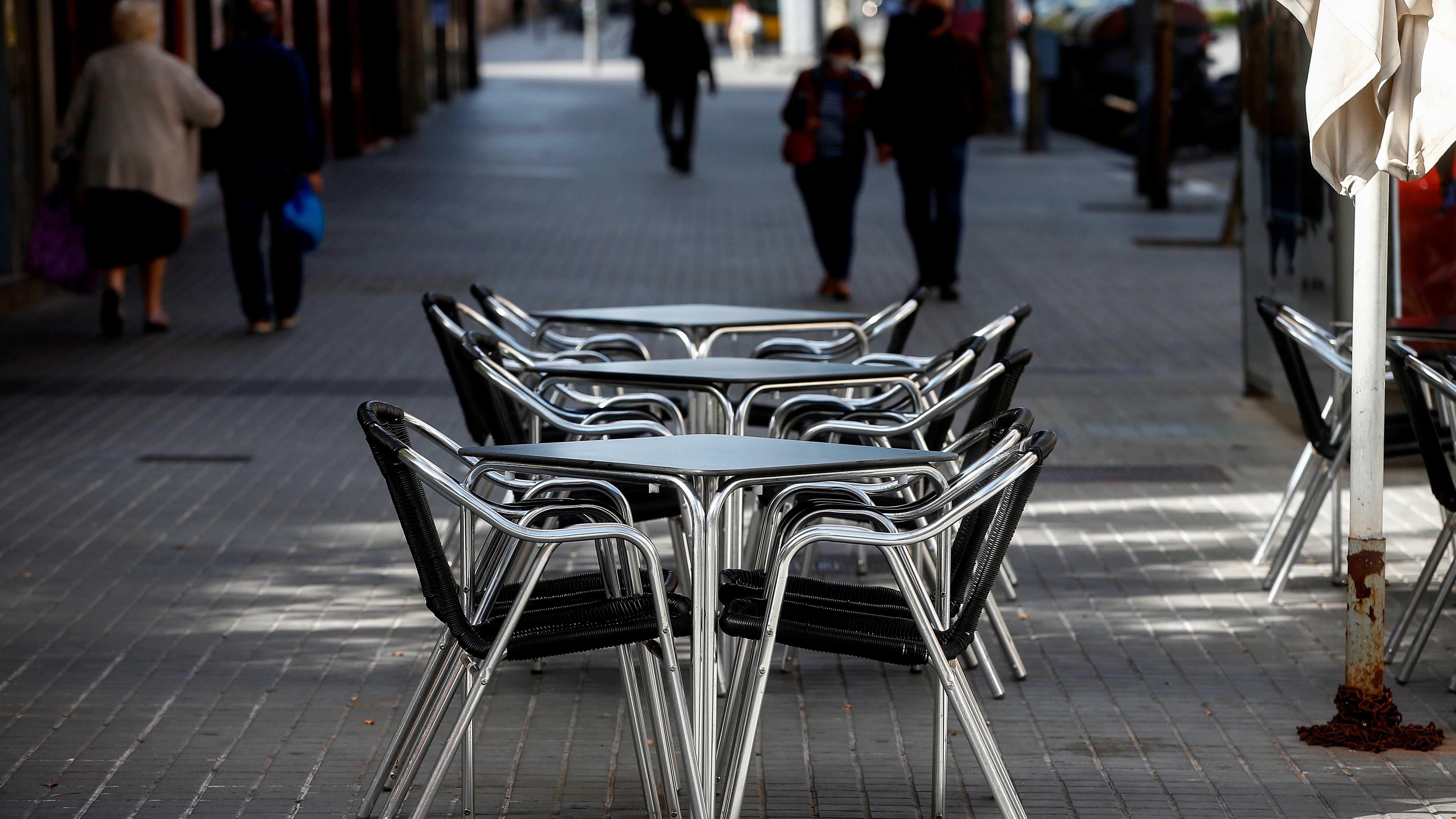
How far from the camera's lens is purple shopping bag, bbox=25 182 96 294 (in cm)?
1140

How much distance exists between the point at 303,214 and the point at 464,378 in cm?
594

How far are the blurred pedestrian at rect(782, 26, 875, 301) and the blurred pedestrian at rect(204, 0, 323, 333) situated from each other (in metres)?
3.24

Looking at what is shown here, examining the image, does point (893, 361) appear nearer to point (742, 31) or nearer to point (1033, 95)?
point (1033, 95)

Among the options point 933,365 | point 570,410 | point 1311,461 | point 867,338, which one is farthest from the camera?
point 867,338

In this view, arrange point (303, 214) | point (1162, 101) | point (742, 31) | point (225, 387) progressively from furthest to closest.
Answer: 1. point (742, 31)
2. point (1162, 101)
3. point (303, 214)
4. point (225, 387)

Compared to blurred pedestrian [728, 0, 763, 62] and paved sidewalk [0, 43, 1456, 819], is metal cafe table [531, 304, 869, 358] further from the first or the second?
blurred pedestrian [728, 0, 763, 62]

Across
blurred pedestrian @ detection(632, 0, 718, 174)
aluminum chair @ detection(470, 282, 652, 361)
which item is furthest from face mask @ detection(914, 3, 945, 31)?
blurred pedestrian @ detection(632, 0, 718, 174)

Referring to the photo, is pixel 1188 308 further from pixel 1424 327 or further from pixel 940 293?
pixel 1424 327

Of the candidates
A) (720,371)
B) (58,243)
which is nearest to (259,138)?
(58,243)

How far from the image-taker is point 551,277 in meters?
14.1

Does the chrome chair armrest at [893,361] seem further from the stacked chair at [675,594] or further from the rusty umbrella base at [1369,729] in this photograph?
the rusty umbrella base at [1369,729]

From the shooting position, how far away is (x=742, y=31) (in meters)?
53.2

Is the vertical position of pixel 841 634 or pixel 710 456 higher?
pixel 710 456

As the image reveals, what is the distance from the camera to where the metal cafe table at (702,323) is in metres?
6.79
